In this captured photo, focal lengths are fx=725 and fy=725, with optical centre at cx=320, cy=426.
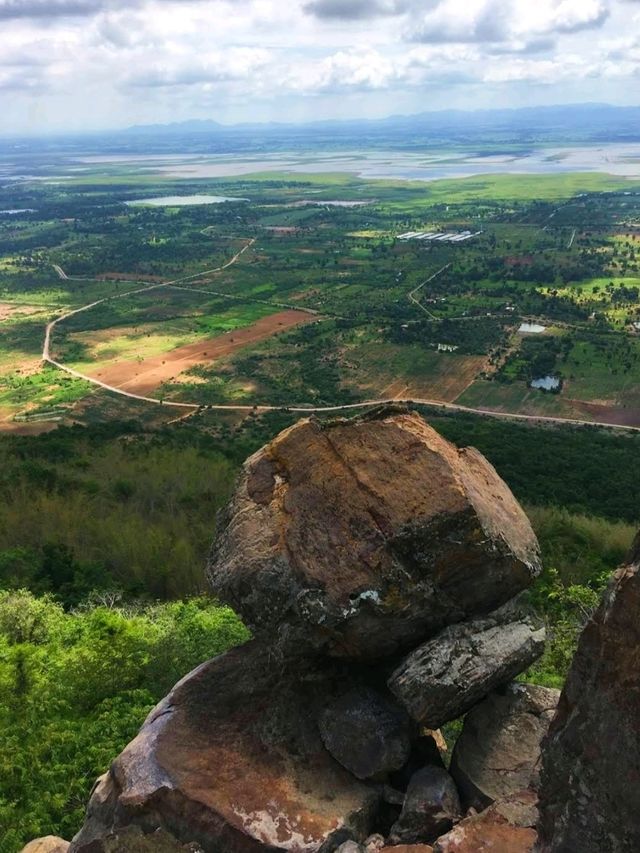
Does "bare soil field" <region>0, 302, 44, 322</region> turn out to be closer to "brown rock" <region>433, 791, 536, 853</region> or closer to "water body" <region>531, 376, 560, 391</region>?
"water body" <region>531, 376, 560, 391</region>

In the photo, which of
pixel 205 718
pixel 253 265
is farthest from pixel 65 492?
pixel 253 265

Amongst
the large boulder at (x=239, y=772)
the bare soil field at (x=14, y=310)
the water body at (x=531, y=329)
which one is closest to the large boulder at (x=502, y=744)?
the large boulder at (x=239, y=772)

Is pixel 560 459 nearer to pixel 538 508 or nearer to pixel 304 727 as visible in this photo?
pixel 538 508

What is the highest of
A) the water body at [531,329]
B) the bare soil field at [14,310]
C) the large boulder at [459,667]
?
the large boulder at [459,667]

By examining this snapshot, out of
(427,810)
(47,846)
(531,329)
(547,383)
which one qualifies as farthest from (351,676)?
(531,329)

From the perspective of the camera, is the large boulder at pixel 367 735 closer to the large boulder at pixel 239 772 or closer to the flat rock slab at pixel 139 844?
the large boulder at pixel 239 772

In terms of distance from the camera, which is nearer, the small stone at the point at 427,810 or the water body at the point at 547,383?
the small stone at the point at 427,810
